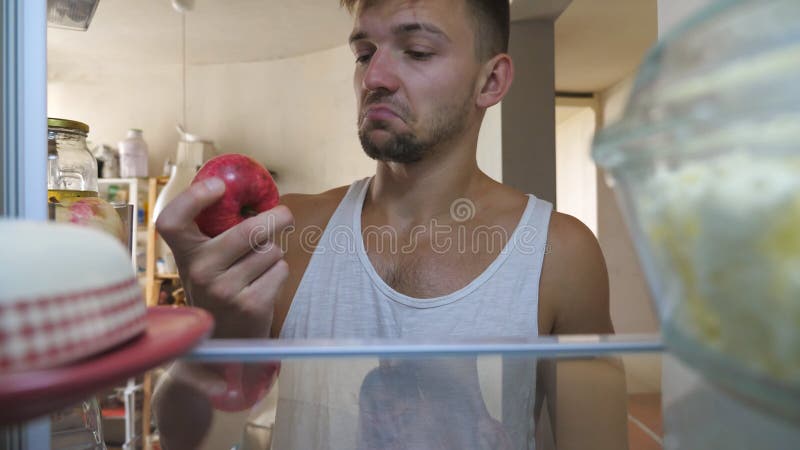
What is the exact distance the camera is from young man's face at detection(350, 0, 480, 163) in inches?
40.7

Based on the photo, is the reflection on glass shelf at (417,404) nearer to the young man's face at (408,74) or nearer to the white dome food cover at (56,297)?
the white dome food cover at (56,297)

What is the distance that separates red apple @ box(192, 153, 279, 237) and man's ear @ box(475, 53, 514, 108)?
0.68m

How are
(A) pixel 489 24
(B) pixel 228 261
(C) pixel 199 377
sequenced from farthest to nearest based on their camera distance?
1. (A) pixel 489 24
2. (B) pixel 228 261
3. (C) pixel 199 377

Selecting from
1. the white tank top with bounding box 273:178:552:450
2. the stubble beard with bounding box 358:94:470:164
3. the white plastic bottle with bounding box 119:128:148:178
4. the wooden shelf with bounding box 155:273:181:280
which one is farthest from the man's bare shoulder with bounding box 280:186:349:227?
the white plastic bottle with bounding box 119:128:148:178

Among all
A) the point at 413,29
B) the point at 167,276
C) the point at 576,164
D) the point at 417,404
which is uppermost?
the point at 576,164

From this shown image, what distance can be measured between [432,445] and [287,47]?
11.5ft

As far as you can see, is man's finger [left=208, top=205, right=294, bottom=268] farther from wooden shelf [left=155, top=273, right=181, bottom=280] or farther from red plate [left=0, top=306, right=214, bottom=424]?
wooden shelf [left=155, top=273, right=181, bottom=280]

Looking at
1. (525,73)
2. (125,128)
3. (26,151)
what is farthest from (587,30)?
(125,128)

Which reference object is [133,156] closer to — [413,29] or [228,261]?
[413,29]

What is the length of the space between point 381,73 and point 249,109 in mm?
3022

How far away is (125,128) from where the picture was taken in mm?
3885

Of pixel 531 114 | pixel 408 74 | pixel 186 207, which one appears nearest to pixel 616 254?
pixel 531 114

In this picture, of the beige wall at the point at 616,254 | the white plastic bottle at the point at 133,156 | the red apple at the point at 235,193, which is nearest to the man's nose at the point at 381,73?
the red apple at the point at 235,193

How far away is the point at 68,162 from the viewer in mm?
541
